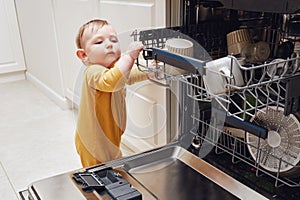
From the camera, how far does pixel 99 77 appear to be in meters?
0.90

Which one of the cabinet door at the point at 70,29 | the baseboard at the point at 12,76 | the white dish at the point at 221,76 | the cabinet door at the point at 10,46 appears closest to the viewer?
the white dish at the point at 221,76

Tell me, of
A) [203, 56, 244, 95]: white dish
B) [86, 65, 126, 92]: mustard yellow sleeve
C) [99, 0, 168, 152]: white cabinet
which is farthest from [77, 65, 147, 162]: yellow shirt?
[203, 56, 244, 95]: white dish

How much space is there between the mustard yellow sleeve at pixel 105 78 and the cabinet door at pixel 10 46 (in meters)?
2.10

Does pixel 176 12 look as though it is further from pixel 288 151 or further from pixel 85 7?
pixel 85 7

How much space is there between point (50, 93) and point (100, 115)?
1.56 meters

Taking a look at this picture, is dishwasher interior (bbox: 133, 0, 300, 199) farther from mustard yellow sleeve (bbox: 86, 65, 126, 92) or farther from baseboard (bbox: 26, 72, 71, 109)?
baseboard (bbox: 26, 72, 71, 109)

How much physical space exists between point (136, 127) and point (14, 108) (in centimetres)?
137

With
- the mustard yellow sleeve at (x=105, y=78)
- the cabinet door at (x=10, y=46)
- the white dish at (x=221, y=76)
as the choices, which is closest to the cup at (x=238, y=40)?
the white dish at (x=221, y=76)

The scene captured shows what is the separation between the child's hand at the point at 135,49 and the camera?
76 centimetres

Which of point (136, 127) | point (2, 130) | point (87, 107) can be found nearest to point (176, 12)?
point (87, 107)

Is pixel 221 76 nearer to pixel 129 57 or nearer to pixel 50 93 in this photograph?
pixel 129 57

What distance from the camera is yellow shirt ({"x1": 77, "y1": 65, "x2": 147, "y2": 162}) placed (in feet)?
3.12

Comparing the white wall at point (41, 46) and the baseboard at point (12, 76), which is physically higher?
the white wall at point (41, 46)

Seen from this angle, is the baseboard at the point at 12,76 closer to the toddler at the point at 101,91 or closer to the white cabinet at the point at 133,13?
the white cabinet at the point at 133,13
